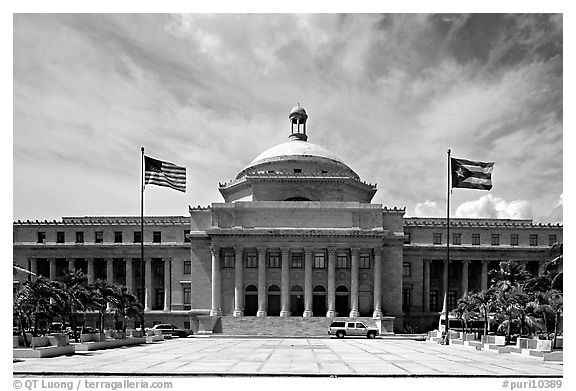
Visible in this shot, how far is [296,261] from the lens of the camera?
7400 cm

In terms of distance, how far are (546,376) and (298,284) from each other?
2078 inches

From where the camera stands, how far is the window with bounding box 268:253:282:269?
7406 cm

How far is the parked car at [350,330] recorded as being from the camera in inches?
2293

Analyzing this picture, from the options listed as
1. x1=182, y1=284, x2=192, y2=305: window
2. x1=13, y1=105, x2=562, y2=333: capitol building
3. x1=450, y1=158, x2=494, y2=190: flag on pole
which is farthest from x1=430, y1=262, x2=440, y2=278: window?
x1=450, y1=158, x2=494, y2=190: flag on pole

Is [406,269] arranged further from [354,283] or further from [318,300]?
[318,300]

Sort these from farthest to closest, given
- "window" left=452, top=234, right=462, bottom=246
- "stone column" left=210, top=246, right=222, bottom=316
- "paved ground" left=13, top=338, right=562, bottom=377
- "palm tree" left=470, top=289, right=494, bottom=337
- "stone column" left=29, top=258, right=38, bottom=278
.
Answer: "stone column" left=29, top=258, right=38, bottom=278 → "window" left=452, top=234, right=462, bottom=246 → "stone column" left=210, top=246, right=222, bottom=316 → "palm tree" left=470, top=289, right=494, bottom=337 → "paved ground" left=13, top=338, right=562, bottom=377

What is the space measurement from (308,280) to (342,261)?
5544mm

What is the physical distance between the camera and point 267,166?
275 ft

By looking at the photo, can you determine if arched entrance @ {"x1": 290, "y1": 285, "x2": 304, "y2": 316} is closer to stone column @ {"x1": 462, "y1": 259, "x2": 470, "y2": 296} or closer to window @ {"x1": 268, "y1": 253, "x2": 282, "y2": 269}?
window @ {"x1": 268, "y1": 253, "x2": 282, "y2": 269}

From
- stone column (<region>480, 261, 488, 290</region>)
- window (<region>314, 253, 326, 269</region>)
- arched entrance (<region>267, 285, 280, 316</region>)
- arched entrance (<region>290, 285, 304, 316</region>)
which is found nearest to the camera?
arched entrance (<region>290, 285, 304, 316</region>)

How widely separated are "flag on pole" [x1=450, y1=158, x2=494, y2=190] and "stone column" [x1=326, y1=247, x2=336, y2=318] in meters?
29.8

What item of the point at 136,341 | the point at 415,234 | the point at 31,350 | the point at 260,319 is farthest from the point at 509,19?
the point at 415,234

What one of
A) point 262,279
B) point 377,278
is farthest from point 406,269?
point 262,279

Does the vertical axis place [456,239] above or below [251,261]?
above
